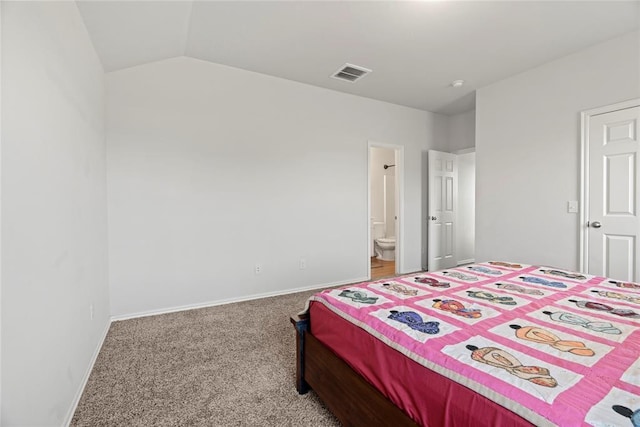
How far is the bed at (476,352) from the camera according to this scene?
0.81m

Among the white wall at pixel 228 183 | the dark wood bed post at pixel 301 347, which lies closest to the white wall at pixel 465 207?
the white wall at pixel 228 183

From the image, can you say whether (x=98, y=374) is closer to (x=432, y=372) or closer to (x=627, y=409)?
(x=432, y=372)

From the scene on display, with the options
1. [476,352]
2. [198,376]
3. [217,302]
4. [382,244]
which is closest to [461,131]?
[382,244]

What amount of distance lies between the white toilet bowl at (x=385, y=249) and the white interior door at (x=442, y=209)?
100 cm

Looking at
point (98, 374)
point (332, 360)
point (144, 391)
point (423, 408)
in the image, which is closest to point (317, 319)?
point (332, 360)

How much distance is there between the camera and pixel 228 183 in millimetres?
3316

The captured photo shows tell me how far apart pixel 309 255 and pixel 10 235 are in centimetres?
296

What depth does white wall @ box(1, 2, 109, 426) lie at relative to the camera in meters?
1.07

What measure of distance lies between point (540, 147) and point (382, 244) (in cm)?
305

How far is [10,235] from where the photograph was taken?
107 cm

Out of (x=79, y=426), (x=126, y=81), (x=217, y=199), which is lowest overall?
(x=79, y=426)

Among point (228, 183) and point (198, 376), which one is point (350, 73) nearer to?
point (228, 183)

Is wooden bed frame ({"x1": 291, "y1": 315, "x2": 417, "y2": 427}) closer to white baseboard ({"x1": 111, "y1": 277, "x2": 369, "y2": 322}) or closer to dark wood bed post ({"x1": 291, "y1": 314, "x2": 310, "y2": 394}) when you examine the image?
dark wood bed post ({"x1": 291, "y1": 314, "x2": 310, "y2": 394})

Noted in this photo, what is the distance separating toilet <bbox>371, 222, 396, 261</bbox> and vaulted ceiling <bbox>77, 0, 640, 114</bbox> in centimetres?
308
